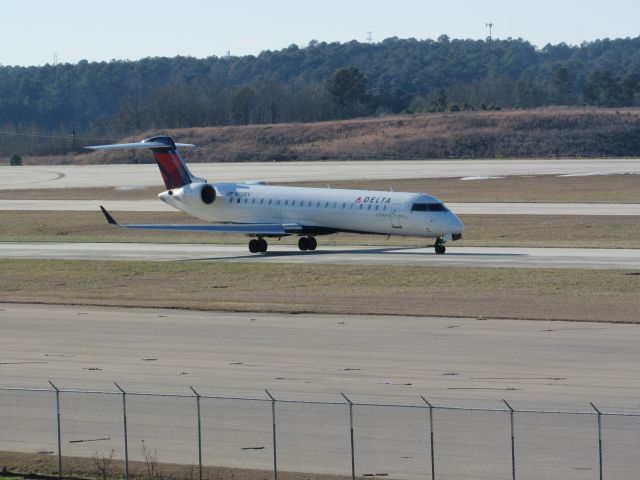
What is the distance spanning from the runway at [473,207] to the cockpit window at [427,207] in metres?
23.3

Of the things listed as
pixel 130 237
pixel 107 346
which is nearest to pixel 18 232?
pixel 130 237

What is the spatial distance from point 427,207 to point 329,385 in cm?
2547

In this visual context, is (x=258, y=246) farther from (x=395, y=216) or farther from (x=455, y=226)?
(x=455, y=226)

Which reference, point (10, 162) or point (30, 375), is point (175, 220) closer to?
point (30, 375)

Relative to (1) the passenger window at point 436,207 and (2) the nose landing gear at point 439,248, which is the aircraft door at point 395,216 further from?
(2) the nose landing gear at point 439,248

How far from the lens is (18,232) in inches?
2955

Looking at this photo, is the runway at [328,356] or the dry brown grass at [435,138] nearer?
the runway at [328,356]

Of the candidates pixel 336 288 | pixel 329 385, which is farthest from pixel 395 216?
pixel 329 385

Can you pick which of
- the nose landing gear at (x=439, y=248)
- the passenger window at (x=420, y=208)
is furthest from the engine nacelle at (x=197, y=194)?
the nose landing gear at (x=439, y=248)

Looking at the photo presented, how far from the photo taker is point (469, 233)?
6638 cm

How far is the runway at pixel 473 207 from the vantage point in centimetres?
7456

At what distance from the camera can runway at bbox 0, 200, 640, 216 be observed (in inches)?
2936

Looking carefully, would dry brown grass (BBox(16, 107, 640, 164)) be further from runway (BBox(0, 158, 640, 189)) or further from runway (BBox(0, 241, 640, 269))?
runway (BBox(0, 241, 640, 269))

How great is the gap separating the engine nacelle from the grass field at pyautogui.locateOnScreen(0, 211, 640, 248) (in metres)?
6.01
